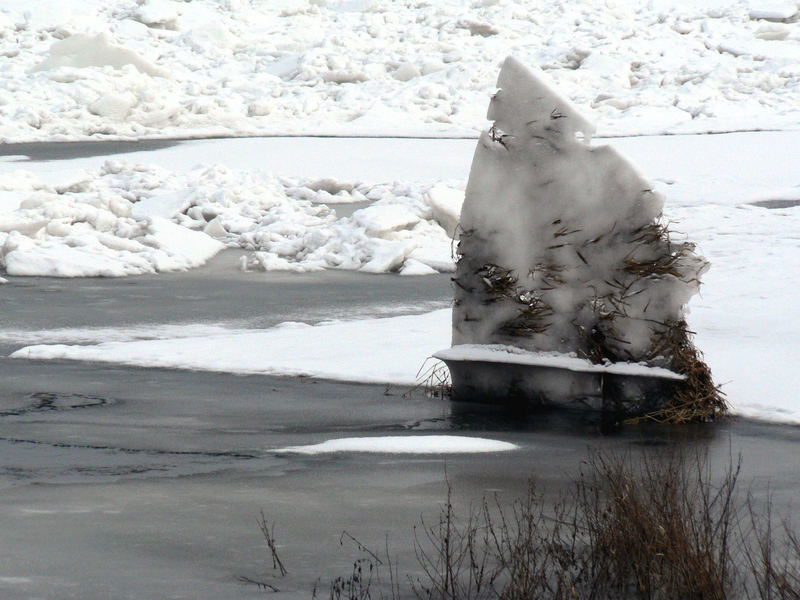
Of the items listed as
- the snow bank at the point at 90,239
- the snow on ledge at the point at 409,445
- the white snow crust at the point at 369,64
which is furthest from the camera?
the white snow crust at the point at 369,64

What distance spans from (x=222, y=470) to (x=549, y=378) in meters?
2.63

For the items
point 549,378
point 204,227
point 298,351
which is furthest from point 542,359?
point 204,227

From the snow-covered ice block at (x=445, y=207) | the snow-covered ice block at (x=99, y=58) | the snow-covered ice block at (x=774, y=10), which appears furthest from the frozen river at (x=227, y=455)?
the snow-covered ice block at (x=774, y=10)

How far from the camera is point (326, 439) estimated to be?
8.18 m

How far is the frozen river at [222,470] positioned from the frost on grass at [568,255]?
0.53 m

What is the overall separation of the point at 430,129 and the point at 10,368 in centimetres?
2208

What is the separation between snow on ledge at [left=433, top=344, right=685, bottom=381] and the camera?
873 centimetres

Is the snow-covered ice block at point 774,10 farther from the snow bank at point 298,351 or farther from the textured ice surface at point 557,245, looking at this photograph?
the textured ice surface at point 557,245

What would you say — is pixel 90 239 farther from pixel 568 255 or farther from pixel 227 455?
pixel 227 455

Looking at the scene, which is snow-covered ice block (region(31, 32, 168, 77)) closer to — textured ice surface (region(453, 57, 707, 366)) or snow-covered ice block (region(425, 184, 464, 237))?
snow-covered ice block (region(425, 184, 464, 237))

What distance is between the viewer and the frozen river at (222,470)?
5430 millimetres

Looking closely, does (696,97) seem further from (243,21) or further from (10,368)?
(10,368)

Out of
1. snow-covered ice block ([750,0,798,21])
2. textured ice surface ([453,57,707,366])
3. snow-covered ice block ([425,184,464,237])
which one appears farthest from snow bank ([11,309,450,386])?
snow-covered ice block ([750,0,798,21])

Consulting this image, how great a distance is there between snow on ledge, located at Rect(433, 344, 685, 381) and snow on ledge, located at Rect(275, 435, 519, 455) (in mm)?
977
